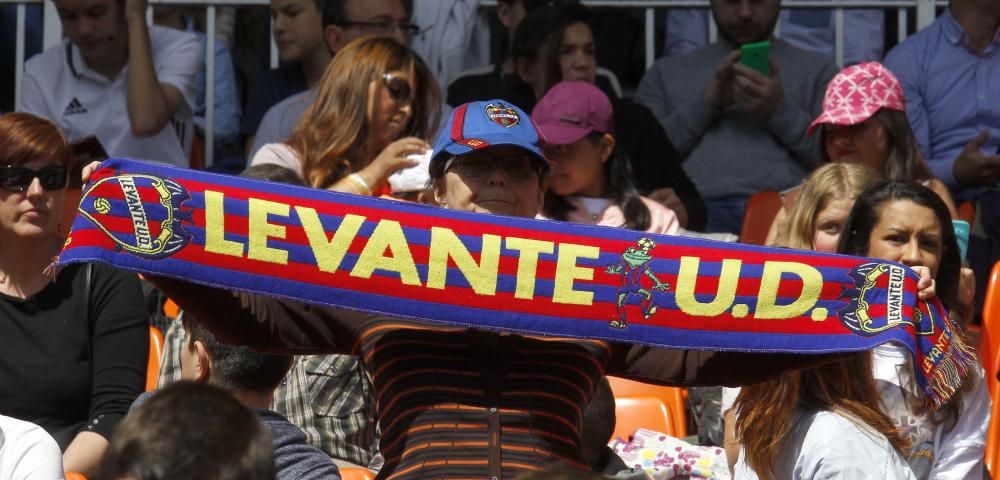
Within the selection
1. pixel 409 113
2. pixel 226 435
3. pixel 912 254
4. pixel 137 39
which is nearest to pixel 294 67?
pixel 137 39

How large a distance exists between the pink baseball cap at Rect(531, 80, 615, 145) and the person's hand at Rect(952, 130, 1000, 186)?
5.63 ft

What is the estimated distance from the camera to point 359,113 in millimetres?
6316

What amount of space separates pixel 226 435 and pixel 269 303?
1.49 meters

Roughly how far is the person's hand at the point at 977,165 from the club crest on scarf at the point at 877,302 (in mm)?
3279

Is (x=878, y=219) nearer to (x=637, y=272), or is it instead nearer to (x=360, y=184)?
(x=637, y=272)

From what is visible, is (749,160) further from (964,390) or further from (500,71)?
(964,390)

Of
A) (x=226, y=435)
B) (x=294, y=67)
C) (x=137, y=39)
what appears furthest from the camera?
(x=294, y=67)

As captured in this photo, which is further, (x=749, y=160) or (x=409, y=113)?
(x=749, y=160)

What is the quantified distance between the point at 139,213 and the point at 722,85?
3.97 m

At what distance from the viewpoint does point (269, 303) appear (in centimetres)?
412

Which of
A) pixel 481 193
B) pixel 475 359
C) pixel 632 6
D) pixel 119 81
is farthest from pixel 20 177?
pixel 632 6

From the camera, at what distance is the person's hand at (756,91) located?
7.46 meters

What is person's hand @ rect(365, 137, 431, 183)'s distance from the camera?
6.05 meters

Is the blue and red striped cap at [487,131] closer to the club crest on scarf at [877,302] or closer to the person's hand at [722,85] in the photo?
the club crest on scarf at [877,302]
